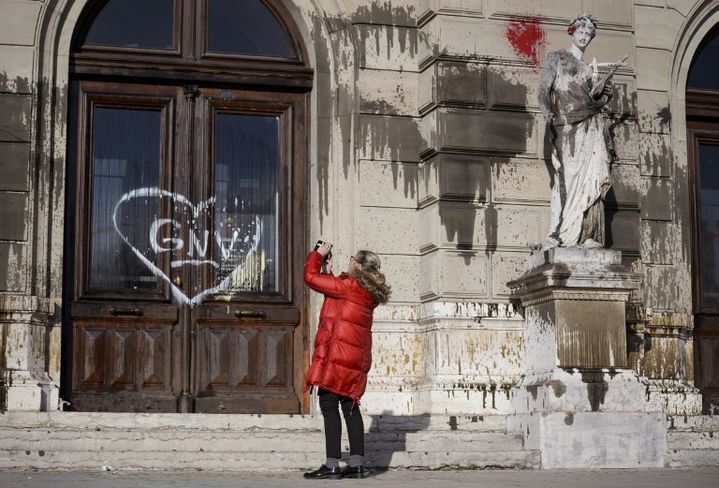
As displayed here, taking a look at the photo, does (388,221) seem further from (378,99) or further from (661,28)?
(661,28)

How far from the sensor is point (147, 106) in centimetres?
1414

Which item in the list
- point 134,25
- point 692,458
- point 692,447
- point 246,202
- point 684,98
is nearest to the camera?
point 692,458

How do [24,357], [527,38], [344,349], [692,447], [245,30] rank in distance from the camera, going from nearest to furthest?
[344,349] < [692,447] < [24,357] < [527,38] < [245,30]

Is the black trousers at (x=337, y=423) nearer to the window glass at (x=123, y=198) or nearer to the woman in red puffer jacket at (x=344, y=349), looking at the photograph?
the woman in red puffer jacket at (x=344, y=349)

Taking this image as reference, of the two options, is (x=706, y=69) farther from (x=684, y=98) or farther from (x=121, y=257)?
(x=121, y=257)

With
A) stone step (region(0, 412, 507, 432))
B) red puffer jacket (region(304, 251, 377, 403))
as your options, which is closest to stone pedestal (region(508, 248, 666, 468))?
stone step (region(0, 412, 507, 432))

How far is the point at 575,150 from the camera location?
12727mm

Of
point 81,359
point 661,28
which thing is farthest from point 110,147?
point 661,28

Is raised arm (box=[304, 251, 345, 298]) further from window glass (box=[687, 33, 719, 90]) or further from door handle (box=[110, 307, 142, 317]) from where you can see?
window glass (box=[687, 33, 719, 90])

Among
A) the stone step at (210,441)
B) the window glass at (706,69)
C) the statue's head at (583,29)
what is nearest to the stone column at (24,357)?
the stone step at (210,441)

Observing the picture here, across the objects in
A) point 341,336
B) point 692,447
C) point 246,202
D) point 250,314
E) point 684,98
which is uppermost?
point 684,98

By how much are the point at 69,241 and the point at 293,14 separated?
12.1ft

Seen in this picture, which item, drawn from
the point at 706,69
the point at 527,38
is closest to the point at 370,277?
the point at 527,38

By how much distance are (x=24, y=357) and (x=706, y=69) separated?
9049mm
